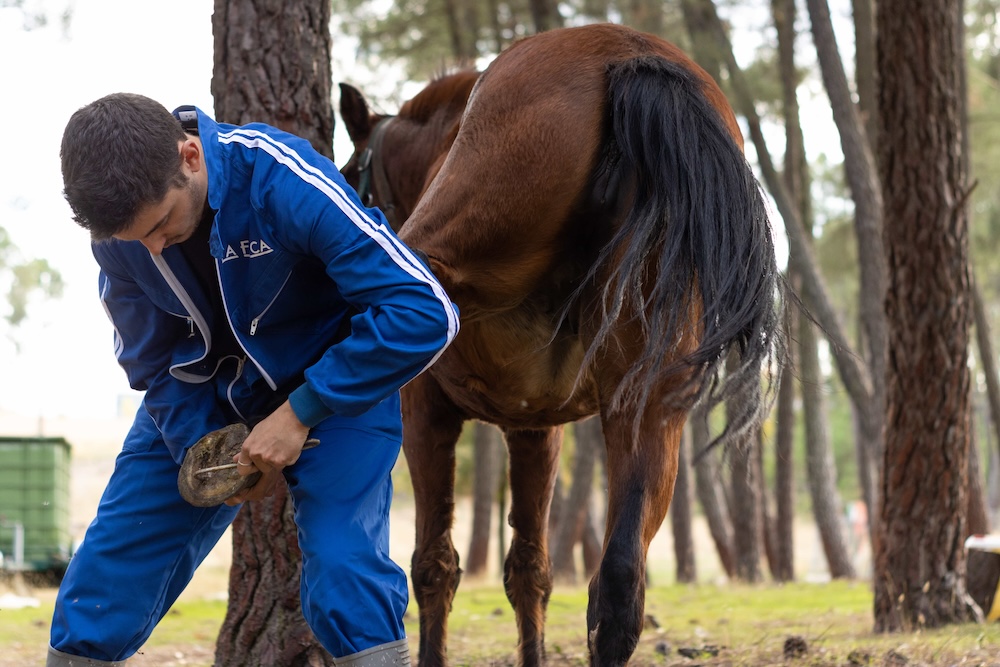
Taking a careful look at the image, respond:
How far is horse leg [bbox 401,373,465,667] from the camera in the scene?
391 centimetres

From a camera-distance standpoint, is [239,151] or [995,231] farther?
[995,231]

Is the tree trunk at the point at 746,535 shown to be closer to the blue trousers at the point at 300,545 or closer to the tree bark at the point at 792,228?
the tree bark at the point at 792,228

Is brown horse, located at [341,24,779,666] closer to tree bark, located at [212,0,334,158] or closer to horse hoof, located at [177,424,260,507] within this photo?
horse hoof, located at [177,424,260,507]

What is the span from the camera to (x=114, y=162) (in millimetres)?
2078

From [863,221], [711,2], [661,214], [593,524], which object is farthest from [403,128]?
[593,524]

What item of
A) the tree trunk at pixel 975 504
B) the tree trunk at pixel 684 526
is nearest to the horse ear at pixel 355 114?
the tree trunk at pixel 975 504

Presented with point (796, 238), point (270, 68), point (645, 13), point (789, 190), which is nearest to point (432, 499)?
point (270, 68)

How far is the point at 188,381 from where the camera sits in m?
2.57

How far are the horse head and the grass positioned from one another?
2129mm

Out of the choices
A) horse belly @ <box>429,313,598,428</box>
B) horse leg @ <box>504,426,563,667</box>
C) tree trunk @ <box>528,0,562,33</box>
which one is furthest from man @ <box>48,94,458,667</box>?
tree trunk @ <box>528,0,562,33</box>

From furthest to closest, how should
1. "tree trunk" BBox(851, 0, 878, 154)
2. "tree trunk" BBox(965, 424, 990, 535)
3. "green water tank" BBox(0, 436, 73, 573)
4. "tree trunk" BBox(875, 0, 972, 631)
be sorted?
1. "green water tank" BBox(0, 436, 73, 573)
2. "tree trunk" BBox(851, 0, 878, 154)
3. "tree trunk" BBox(965, 424, 990, 535)
4. "tree trunk" BBox(875, 0, 972, 631)

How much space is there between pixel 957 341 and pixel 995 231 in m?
12.7

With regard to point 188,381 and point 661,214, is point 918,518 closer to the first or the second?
point 661,214

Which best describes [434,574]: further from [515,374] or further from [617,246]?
[617,246]
